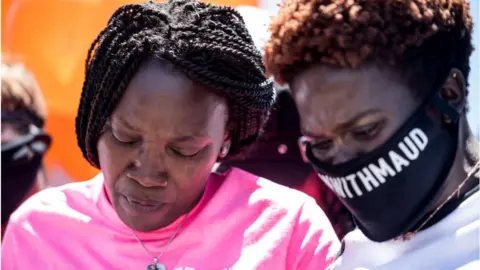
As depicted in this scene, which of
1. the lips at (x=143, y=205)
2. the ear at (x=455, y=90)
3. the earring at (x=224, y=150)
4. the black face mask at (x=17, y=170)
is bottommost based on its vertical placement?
the black face mask at (x=17, y=170)

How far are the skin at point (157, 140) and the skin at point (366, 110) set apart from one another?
0.38 meters

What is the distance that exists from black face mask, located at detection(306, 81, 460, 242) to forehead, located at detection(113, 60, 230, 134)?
1.46 feet

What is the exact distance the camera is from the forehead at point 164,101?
6.55 feet

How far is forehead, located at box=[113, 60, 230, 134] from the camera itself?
200 cm

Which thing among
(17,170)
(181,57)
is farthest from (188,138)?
(17,170)

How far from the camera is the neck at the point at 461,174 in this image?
5.68ft

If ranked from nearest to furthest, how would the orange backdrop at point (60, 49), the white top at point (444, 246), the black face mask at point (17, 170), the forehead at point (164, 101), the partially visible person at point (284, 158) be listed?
the white top at point (444, 246) → the forehead at point (164, 101) → the partially visible person at point (284, 158) → the black face mask at point (17, 170) → the orange backdrop at point (60, 49)

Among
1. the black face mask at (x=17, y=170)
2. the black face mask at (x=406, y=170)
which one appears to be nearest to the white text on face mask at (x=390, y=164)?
the black face mask at (x=406, y=170)

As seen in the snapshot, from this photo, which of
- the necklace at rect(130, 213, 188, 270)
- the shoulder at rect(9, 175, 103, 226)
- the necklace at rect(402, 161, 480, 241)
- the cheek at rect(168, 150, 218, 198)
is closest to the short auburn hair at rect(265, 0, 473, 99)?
the necklace at rect(402, 161, 480, 241)

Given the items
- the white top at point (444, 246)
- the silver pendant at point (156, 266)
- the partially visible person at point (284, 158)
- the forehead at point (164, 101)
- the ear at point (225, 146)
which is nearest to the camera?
the white top at point (444, 246)

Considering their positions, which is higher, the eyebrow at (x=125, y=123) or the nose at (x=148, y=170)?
the eyebrow at (x=125, y=123)

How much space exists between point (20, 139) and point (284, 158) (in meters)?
1.17

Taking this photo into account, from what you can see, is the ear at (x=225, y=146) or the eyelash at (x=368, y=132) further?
the ear at (x=225, y=146)

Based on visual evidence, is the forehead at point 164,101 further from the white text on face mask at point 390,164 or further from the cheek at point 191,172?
the white text on face mask at point 390,164
